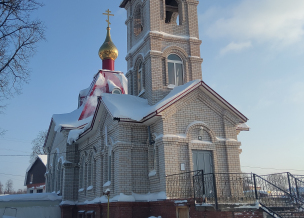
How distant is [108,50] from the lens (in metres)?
22.0

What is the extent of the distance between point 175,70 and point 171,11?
140 inches

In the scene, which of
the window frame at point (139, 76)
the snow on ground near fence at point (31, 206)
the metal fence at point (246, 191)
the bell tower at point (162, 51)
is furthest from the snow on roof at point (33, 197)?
the metal fence at point (246, 191)

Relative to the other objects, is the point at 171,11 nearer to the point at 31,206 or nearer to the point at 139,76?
the point at 139,76

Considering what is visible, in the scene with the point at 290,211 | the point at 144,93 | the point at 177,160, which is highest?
the point at 144,93

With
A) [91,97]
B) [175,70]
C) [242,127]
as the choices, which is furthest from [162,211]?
[91,97]

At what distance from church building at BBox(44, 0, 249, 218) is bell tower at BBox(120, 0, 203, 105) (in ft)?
0.14

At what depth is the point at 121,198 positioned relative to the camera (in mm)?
10961

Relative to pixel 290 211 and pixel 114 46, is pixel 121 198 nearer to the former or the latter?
pixel 290 211

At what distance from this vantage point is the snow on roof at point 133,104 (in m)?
11.6

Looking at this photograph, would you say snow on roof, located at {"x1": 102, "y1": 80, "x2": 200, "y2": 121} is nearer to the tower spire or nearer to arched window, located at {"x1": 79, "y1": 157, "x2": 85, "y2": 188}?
arched window, located at {"x1": 79, "y1": 157, "x2": 85, "y2": 188}

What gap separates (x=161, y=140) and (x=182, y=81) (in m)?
3.71

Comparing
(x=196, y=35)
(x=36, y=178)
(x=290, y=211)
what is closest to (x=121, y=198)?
(x=290, y=211)

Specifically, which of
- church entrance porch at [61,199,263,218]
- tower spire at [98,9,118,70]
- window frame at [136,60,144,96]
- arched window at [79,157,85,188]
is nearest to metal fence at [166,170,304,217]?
church entrance porch at [61,199,263,218]

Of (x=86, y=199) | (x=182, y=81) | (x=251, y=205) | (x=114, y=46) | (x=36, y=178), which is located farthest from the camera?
(x=36, y=178)
